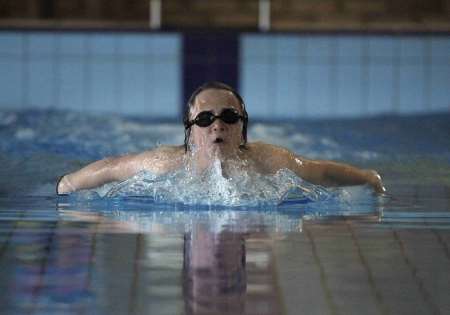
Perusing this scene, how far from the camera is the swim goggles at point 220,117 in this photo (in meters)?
4.62

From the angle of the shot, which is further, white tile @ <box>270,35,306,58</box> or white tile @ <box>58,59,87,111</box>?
white tile @ <box>270,35,306,58</box>

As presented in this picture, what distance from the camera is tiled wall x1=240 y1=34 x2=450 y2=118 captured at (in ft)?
30.4

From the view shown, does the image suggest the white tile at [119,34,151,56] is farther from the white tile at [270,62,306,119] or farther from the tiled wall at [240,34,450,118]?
the white tile at [270,62,306,119]

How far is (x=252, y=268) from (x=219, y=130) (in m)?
1.44

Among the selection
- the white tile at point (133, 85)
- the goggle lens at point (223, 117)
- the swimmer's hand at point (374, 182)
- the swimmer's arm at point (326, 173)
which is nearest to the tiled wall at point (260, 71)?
the white tile at point (133, 85)

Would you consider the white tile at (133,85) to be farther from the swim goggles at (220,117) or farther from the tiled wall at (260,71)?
the swim goggles at (220,117)

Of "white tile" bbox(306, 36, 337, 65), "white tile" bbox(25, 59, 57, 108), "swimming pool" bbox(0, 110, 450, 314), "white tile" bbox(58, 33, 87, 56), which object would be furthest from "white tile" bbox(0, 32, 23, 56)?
"swimming pool" bbox(0, 110, 450, 314)

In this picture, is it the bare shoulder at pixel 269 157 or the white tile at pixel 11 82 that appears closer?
the bare shoulder at pixel 269 157

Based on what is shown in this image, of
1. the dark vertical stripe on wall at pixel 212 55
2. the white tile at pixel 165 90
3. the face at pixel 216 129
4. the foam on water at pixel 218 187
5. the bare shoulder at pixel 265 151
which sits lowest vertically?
the white tile at pixel 165 90

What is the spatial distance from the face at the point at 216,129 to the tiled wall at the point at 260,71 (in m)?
4.52

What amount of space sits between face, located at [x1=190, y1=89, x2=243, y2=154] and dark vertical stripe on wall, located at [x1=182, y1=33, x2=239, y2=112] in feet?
15.0

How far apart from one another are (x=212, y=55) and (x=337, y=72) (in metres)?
1.00

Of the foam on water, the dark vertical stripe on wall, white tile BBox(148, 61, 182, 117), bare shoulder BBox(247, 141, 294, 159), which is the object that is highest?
bare shoulder BBox(247, 141, 294, 159)

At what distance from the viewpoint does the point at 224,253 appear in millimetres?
3506
